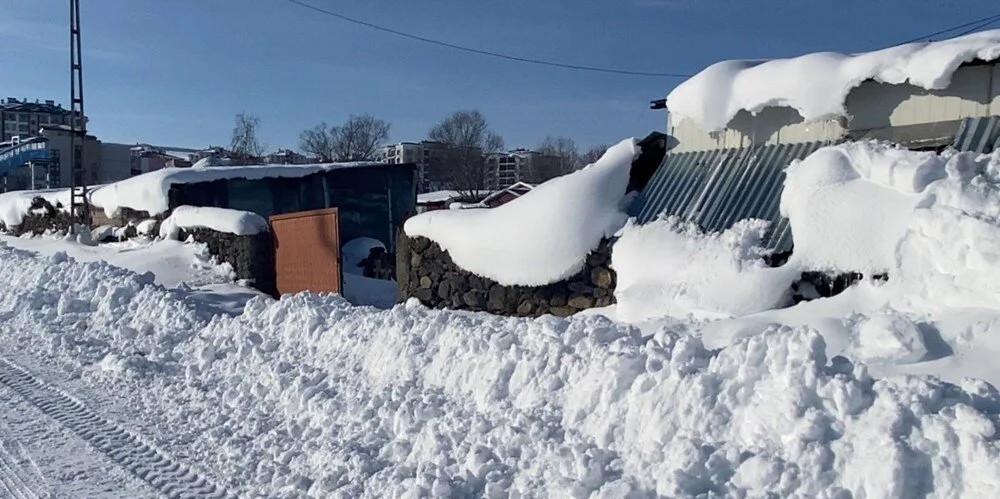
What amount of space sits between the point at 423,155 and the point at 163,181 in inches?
2714

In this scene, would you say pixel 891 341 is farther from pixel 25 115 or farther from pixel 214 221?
pixel 25 115

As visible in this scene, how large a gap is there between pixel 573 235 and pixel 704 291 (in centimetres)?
221

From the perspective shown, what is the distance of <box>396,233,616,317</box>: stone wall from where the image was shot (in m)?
9.59

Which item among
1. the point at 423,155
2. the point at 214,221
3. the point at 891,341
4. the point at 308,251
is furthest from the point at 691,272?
the point at 423,155

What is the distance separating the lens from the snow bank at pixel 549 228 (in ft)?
32.1

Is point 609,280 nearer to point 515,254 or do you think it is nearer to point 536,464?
point 515,254

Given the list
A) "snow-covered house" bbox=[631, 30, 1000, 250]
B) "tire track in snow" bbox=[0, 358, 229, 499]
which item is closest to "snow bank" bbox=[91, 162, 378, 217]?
"tire track in snow" bbox=[0, 358, 229, 499]

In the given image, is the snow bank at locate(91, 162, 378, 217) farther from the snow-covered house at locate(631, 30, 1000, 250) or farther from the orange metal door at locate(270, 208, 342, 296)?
the snow-covered house at locate(631, 30, 1000, 250)

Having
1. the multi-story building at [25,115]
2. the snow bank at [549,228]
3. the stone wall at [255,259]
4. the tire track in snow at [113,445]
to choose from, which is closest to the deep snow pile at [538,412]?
the tire track in snow at [113,445]

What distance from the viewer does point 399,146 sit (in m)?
95.9

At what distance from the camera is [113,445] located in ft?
23.8

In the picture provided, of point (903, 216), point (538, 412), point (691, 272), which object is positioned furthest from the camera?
→ point (691, 272)

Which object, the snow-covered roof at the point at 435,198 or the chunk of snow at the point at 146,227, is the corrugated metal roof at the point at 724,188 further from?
the snow-covered roof at the point at 435,198

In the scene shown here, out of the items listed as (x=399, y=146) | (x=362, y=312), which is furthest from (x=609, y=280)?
(x=399, y=146)
